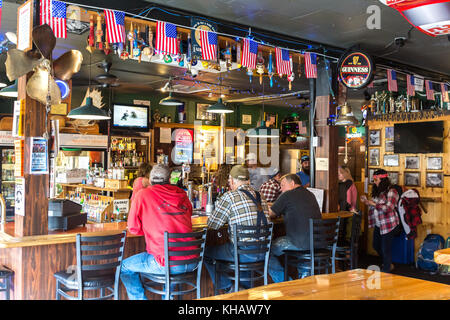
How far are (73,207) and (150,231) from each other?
1028mm

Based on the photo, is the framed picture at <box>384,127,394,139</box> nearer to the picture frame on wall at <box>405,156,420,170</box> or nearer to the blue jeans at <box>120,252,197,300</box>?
the picture frame on wall at <box>405,156,420,170</box>

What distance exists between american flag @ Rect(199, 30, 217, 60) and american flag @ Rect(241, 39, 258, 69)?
1.47 ft

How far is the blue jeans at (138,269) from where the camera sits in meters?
3.68

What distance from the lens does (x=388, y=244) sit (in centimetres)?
705

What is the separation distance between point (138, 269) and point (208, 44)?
281cm

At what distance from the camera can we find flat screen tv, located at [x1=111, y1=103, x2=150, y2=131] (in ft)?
33.6

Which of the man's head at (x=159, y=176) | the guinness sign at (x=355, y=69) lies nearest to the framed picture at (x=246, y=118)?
the guinness sign at (x=355, y=69)

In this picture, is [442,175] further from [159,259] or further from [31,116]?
[31,116]

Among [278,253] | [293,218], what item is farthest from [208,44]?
[278,253]

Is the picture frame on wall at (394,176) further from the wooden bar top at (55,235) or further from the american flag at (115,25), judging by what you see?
the american flag at (115,25)

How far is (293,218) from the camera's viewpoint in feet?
15.5

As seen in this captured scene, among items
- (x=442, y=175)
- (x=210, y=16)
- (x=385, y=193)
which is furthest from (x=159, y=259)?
(x=442, y=175)

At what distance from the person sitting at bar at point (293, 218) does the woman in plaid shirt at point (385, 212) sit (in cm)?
254

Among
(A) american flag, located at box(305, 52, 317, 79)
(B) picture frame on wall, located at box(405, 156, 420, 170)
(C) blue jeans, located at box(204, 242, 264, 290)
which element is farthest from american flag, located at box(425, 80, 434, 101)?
(C) blue jeans, located at box(204, 242, 264, 290)
